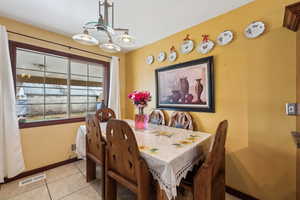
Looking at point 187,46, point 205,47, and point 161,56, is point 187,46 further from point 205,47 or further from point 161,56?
point 161,56

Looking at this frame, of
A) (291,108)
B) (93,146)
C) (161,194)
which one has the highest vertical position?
(291,108)

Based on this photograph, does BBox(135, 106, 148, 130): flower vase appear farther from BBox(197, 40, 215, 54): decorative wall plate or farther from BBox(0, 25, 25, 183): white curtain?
BBox(0, 25, 25, 183): white curtain

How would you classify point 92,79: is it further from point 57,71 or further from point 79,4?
point 79,4

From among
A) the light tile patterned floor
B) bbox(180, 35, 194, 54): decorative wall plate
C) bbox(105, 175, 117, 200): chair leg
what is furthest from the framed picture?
bbox(105, 175, 117, 200): chair leg

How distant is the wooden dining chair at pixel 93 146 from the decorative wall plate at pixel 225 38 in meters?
1.90

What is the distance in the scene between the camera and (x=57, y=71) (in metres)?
2.44

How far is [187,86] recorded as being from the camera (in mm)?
2119

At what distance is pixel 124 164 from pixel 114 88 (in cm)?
210

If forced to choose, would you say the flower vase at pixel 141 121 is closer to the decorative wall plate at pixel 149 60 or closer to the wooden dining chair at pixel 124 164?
the wooden dining chair at pixel 124 164

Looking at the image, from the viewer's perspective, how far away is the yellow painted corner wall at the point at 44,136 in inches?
78.9

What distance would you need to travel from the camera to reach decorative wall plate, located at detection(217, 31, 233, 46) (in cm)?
169

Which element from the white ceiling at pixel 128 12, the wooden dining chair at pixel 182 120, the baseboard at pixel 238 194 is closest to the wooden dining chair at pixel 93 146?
the wooden dining chair at pixel 182 120

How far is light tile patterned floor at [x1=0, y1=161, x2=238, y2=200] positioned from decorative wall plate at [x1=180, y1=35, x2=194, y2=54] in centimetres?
198

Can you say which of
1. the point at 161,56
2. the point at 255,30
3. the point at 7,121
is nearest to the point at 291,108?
the point at 255,30
